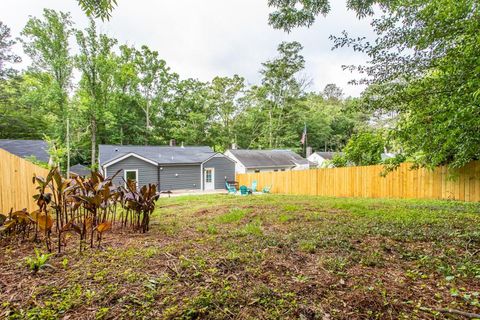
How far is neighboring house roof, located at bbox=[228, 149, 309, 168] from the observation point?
817 inches

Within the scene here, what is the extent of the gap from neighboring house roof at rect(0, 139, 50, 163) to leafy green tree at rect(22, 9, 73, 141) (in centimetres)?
166

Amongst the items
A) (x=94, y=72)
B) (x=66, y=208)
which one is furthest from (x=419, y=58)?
(x=94, y=72)

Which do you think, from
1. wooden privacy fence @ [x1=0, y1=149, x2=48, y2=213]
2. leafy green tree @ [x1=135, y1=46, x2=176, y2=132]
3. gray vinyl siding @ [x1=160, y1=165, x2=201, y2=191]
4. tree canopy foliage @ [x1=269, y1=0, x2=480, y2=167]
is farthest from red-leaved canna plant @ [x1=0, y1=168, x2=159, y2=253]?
leafy green tree @ [x1=135, y1=46, x2=176, y2=132]

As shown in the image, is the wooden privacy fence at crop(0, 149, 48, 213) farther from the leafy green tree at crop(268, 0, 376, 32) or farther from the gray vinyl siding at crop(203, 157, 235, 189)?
the gray vinyl siding at crop(203, 157, 235, 189)

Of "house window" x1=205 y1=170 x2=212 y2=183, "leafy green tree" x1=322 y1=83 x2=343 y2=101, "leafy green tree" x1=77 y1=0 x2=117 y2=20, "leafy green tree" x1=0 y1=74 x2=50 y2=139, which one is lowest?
"house window" x1=205 y1=170 x2=212 y2=183

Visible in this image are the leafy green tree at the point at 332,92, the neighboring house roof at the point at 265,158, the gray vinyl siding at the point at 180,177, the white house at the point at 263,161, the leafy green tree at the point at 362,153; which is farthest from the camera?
the leafy green tree at the point at 332,92

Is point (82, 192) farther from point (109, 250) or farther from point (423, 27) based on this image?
point (423, 27)

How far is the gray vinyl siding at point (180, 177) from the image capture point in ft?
55.7

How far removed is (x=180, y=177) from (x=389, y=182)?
12846 mm

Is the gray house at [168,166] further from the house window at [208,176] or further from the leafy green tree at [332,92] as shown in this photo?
the leafy green tree at [332,92]

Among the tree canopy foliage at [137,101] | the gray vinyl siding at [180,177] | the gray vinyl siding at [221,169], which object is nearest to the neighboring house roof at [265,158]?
the gray vinyl siding at [221,169]

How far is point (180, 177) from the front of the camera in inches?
691

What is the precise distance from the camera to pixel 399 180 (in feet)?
30.7

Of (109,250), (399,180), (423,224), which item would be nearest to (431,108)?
(423,224)
